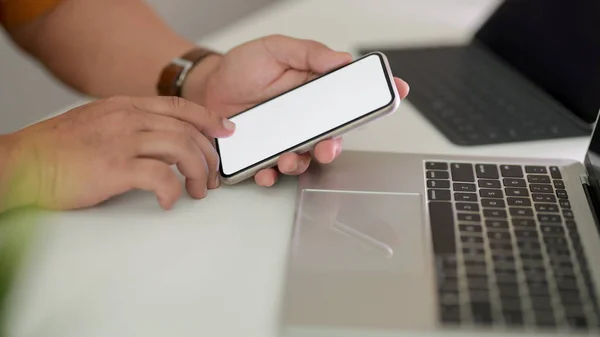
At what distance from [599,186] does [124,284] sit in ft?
1.30

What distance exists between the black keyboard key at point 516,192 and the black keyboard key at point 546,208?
2 cm

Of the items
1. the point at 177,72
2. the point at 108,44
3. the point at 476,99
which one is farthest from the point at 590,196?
the point at 108,44

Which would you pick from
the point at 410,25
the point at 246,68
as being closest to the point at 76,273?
the point at 246,68

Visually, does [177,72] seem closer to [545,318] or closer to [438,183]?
[438,183]

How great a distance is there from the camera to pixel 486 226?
50 cm

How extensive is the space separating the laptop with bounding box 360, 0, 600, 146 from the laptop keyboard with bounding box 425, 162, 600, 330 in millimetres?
109

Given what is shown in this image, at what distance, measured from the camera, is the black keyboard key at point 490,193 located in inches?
21.2

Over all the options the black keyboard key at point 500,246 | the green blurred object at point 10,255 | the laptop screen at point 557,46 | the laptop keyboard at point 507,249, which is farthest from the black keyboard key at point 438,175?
the green blurred object at point 10,255

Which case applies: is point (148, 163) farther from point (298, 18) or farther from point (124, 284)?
point (298, 18)

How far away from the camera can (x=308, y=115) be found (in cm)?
56

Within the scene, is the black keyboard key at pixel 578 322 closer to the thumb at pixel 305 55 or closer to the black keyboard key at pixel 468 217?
the black keyboard key at pixel 468 217

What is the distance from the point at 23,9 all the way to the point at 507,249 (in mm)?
637

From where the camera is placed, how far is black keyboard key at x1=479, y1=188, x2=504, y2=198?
21.2 inches

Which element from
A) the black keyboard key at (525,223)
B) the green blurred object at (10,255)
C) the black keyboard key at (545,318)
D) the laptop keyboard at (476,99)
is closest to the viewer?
the green blurred object at (10,255)
